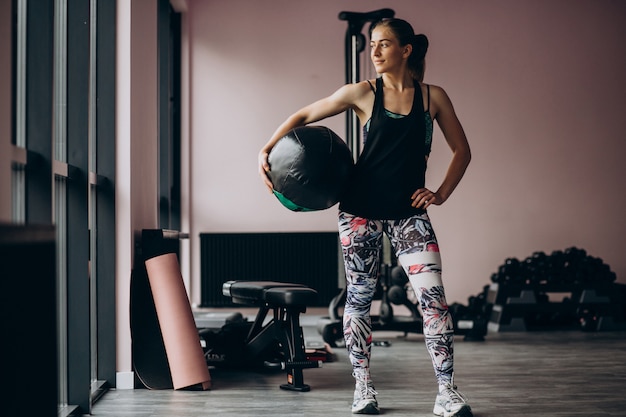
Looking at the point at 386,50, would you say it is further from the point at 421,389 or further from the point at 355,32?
the point at 355,32

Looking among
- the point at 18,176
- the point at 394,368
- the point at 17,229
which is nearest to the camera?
the point at 17,229

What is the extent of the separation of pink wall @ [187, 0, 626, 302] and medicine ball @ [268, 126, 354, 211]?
4158 millimetres

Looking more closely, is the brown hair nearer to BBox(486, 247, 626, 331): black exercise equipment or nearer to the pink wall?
BBox(486, 247, 626, 331): black exercise equipment

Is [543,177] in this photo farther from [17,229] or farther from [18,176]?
[17,229]

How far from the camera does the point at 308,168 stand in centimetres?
252

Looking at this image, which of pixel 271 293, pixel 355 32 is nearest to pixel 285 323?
pixel 271 293

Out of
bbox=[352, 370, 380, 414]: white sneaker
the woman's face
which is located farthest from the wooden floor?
the woman's face

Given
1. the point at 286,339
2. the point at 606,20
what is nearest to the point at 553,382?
the point at 286,339

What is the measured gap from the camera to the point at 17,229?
985 mm

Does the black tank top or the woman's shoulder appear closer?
the black tank top

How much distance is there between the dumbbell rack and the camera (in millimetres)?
5773

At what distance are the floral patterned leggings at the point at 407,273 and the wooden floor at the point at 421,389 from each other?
287mm

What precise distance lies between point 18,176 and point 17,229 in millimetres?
1472

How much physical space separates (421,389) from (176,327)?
3.65 feet
